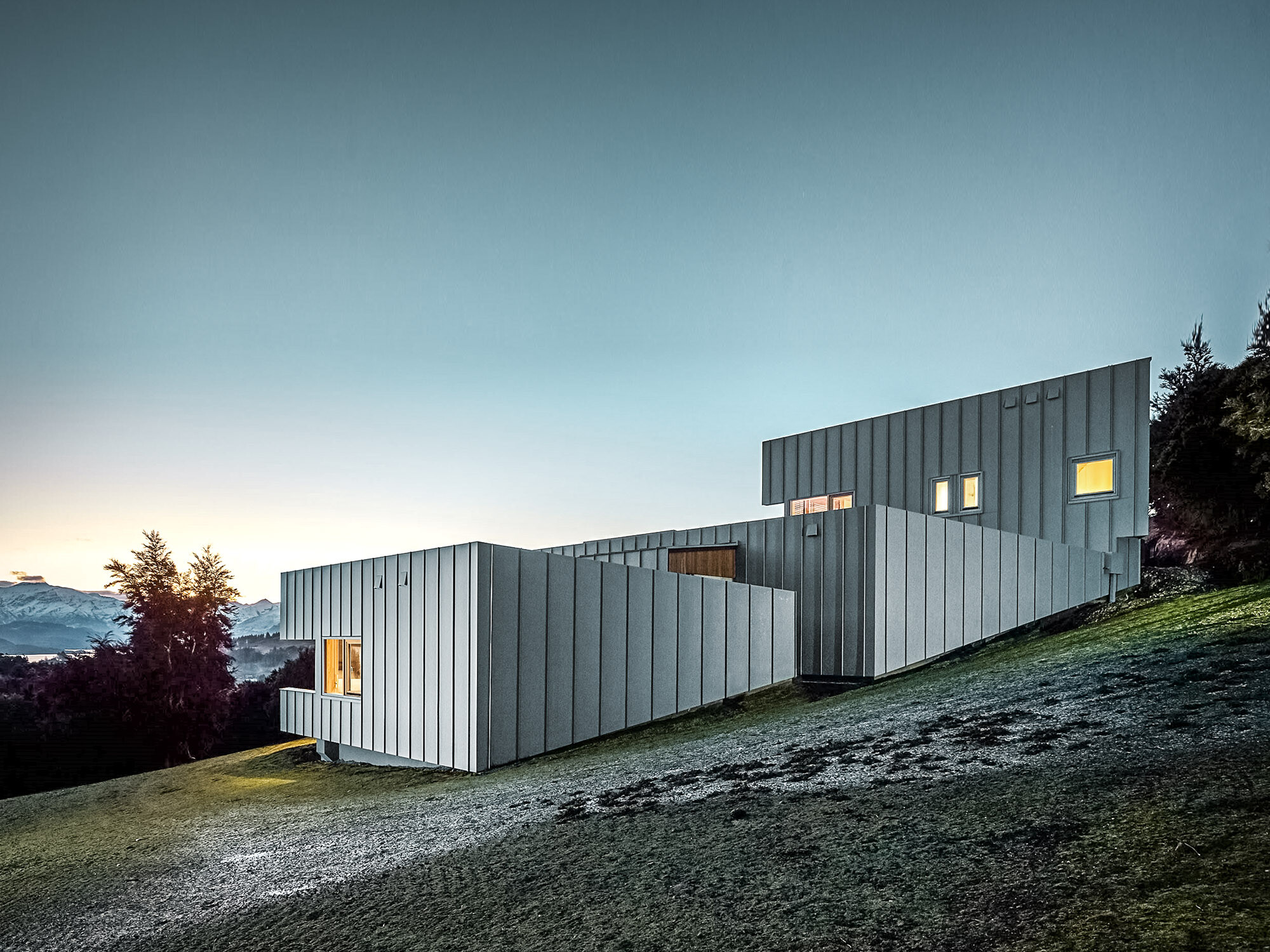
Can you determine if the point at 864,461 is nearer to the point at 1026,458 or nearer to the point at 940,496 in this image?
the point at 940,496

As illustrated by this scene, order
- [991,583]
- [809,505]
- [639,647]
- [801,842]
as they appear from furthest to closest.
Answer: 1. [809,505]
2. [991,583]
3. [639,647]
4. [801,842]

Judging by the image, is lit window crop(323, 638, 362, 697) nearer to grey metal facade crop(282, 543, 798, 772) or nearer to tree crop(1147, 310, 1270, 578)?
grey metal facade crop(282, 543, 798, 772)

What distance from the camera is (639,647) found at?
1167 centimetres

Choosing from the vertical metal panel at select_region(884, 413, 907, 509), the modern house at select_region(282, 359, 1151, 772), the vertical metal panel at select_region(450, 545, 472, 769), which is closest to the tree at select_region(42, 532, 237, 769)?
the modern house at select_region(282, 359, 1151, 772)

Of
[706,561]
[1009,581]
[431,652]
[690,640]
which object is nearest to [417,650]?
[431,652]

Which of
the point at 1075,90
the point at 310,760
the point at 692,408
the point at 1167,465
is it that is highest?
the point at 1075,90

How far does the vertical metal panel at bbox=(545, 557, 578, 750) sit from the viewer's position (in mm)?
10742

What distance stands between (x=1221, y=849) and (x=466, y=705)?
816 centimetres

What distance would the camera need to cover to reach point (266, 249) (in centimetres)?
2072

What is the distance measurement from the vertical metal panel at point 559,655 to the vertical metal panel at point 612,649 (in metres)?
0.50

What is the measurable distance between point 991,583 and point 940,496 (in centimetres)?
392

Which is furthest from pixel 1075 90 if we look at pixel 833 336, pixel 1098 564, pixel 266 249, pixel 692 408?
pixel 266 249

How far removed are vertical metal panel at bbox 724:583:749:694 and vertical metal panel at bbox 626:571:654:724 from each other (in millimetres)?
1574

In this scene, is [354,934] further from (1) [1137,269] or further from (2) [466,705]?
(1) [1137,269]
